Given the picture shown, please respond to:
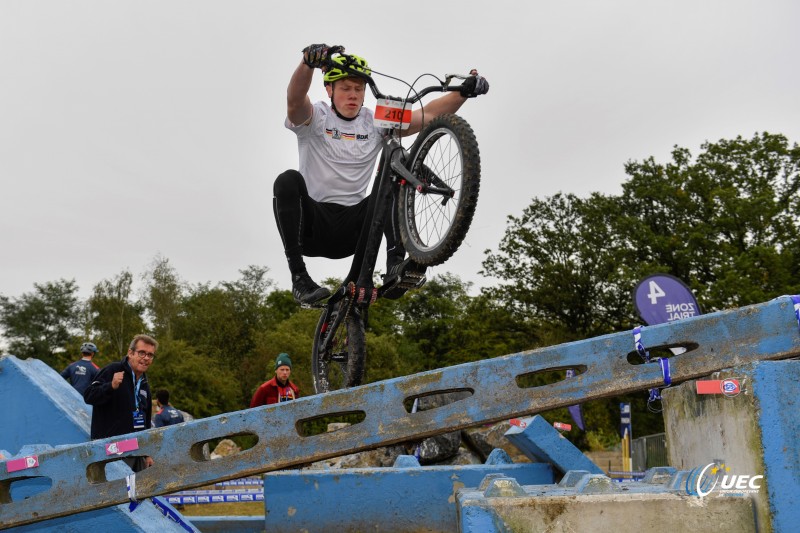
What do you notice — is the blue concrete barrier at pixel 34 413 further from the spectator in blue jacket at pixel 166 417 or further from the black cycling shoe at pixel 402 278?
the spectator in blue jacket at pixel 166 417

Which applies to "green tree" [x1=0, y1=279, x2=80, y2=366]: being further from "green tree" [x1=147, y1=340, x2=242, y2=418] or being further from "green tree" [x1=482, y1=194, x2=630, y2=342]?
"green tree" [x1=482, y1=194, x2=630, y2=342]

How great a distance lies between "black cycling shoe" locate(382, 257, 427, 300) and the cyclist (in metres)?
0.02

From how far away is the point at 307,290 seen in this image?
560 centimetres

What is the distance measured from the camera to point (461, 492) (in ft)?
11.8

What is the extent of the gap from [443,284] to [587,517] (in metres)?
38.9

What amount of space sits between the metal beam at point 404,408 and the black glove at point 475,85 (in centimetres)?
227

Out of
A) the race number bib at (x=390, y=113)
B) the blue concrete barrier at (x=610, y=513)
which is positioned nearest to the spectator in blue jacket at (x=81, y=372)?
the race number bib at (x=390, y=113)

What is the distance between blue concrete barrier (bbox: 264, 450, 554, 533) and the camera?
537 cm

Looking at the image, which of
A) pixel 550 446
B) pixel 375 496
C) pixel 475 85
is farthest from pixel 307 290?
pixel 550 446

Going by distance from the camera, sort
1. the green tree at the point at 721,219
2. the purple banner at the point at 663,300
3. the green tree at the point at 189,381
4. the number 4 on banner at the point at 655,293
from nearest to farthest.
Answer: the purple banner at the point at 663,300 < the number 4 on banner at the point at 655,293 < the green tree at the point at 721,219 < the green tree at the point at 189,381

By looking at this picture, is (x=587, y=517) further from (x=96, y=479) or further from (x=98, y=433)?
(x=98, y=433)

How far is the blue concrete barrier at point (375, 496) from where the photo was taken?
5367 mm

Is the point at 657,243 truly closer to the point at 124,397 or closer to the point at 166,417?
the point at 166,417

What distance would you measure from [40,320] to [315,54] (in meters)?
54.9
